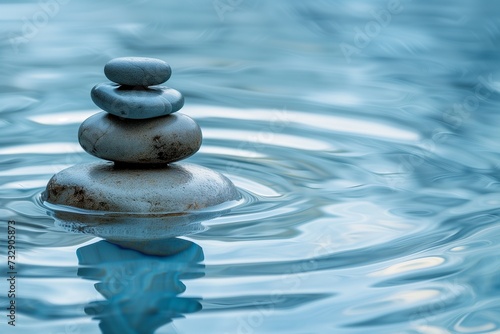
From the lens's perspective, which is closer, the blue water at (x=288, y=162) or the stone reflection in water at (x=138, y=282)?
the stone reflection in water at (x=138, y=282)

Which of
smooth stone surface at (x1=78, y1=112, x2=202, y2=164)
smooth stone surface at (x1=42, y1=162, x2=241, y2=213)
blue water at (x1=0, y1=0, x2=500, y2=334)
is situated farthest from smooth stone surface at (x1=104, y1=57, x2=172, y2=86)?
blue water at (x1=0, y1=0, x2=500, y2=334)

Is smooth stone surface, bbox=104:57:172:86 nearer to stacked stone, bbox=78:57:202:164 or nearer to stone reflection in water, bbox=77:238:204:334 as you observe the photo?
stacked stone, bbox=78:57:202:164

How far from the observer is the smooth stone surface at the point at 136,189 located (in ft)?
13.7

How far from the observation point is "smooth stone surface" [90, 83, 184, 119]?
418 cm

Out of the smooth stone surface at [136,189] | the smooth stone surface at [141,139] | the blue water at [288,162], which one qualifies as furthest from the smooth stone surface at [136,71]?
the blue water at [288,162]

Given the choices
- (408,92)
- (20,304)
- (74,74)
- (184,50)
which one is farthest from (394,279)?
(184,50)

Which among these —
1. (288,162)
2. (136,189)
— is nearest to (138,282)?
(136,189)

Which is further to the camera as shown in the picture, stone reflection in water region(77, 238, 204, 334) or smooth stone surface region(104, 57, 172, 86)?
smooth stone surface region(104, 57, 172, 86)

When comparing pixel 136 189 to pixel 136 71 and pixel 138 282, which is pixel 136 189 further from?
pixel 138 282

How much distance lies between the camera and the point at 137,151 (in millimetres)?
4203

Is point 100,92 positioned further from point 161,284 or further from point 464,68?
point 464,68

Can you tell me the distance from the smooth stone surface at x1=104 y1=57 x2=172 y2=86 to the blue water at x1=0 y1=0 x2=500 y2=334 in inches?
25.0

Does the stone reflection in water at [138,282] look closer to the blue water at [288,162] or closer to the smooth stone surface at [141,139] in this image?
the blue water at [288,162]

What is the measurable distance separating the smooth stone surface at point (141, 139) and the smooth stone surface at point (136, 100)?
6 centimetres
